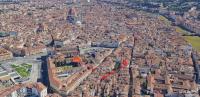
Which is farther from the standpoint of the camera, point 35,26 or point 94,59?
point 35,26

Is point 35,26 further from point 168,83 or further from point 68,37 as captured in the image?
point 168,83

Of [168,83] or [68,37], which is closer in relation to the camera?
[168,83]

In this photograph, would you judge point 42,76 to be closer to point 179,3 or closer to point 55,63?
point 55,63

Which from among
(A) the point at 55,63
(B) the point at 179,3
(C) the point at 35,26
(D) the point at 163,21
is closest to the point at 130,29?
(D) the point at 163,21

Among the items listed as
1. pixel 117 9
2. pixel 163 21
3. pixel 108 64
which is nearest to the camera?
pixel 108 64

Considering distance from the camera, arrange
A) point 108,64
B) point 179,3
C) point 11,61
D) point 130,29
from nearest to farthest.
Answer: point 108,64 → point 11,61 → point 130,29 → point 179,3

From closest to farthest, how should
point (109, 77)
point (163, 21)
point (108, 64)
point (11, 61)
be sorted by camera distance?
1. point (109, 77)
2. point (108, 64)
3. point (11, 61)
4. point (163, 21)

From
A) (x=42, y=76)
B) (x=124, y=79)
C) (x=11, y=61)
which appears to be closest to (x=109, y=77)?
(x=124, y=79)

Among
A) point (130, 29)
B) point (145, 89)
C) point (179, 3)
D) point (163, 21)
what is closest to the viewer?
point (145, 89)
